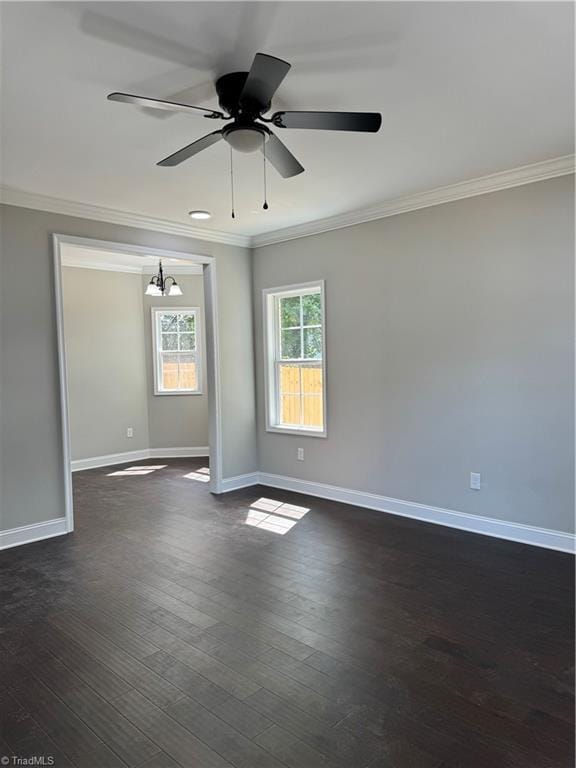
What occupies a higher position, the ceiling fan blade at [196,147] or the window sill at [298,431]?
the ceiling fan blade at [196,147]

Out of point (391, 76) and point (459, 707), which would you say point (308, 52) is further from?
point (459, 707)

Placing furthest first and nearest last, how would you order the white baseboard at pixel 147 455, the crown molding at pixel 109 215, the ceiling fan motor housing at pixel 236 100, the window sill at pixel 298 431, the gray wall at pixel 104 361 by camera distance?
the white baseboard at pixel 147 455 → the gray wall at pixel 104 361 → the window sill at pixel 298 431 → the crown molding at pixel 109 215 → the ceiling fan motor housing at pixel 236 100

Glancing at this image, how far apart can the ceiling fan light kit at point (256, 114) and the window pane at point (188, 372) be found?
5.28 metres

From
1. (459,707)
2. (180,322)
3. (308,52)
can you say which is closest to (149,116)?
(308,52)

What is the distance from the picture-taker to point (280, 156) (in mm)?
2574

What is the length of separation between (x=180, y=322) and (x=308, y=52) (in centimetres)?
583

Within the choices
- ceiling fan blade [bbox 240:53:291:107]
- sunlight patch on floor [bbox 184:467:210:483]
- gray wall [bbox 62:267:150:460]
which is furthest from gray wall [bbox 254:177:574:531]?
gray wall [bbox 62:267:150:460]

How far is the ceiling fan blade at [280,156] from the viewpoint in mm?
2441

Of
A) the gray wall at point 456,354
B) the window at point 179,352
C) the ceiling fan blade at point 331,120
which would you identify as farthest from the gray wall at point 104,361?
the ceiling fan blade at point 331,120

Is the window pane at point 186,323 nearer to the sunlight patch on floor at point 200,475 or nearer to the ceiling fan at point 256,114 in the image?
the sunlight patch on floor at point 200,475

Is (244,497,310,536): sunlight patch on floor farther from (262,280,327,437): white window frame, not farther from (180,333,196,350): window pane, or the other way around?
(180,333,196,350): window pane

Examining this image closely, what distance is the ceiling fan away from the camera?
77.8 inches

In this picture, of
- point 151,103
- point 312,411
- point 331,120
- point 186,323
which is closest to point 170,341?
point 186,323

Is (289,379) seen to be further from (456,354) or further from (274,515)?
(456,354)
